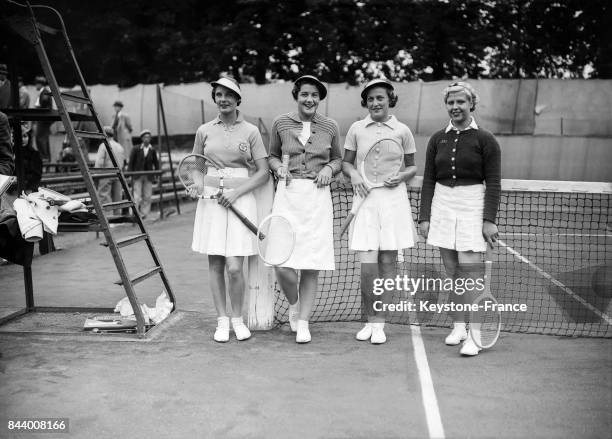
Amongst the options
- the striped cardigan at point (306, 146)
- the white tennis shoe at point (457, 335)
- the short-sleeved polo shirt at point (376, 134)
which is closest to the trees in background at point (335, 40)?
the striped cardigan at point (306, 146)

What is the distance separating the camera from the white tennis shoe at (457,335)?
5.56m

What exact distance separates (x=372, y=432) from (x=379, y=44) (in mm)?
30087

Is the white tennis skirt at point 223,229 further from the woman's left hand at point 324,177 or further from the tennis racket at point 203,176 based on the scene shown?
the woman's left hand at point 324,177

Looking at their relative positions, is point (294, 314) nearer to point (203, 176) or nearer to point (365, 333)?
point (365, 333)

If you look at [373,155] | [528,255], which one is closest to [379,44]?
[528,255]

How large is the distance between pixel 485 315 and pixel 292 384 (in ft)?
6.43

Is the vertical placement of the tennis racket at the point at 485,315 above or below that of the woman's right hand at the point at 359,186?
below

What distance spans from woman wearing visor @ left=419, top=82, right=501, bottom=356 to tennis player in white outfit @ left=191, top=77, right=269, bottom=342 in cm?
147

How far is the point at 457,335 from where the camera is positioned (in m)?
5.60

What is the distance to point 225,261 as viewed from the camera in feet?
18.9

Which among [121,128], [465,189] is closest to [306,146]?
[465,189]

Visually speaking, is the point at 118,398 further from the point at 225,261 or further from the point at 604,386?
the point at 604,386

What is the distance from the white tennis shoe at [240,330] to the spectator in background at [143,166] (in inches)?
391

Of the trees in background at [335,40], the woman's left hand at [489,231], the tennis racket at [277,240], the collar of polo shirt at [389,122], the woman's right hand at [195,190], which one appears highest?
the trees in background at [335,40]
